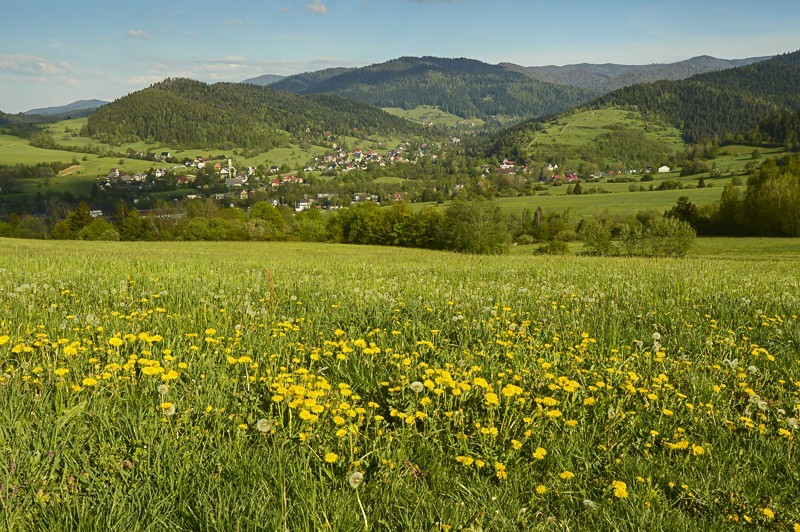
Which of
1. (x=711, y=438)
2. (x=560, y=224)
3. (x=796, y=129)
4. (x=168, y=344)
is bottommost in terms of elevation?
(x=560, y=224)

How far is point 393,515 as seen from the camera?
2.50 metres

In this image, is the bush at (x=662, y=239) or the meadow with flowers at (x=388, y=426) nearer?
the meadow with flowers at (x=388, y=426)

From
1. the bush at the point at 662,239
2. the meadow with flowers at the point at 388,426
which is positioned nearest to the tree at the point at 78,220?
the bush at the point at 662,239

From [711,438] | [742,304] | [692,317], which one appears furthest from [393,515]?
[742,304]

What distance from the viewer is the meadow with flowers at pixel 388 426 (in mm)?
2475

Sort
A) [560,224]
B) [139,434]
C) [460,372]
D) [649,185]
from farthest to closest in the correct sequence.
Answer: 1. [649,185]
2. [560,224]
3. [460,372]
4. [139,434]

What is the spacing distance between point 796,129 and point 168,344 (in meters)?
239

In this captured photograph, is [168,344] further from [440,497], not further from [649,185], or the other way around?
[649,185]

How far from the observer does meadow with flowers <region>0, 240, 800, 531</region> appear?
2475mm

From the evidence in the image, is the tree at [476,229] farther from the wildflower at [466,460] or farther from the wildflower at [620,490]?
the wildflower at [620,490]

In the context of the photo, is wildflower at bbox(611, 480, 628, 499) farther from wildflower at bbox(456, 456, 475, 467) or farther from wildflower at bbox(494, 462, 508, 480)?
wildflower at bbox(456, 456, 475, 467)

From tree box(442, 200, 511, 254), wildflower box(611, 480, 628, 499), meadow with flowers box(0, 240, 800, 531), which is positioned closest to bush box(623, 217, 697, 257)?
tree box(442, 200, 511, 254)

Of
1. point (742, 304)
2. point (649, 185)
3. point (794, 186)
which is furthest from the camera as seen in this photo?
point (649, 185)

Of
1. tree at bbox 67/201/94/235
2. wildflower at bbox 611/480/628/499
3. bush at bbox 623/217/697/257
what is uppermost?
wildflower at bbox 611/480/628/499
